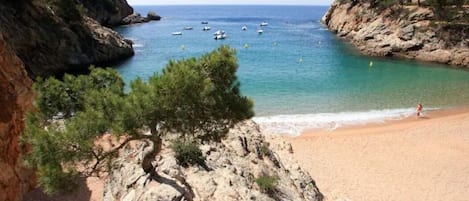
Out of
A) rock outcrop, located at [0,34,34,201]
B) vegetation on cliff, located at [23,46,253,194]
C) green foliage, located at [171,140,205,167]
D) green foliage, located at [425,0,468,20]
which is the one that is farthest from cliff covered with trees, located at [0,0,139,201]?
green foliage, located at [425,0,468,20]

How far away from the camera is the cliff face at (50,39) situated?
114 feet

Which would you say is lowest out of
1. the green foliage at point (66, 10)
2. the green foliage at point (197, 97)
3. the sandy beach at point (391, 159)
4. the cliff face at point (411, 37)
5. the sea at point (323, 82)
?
the sea at point (323, 82)

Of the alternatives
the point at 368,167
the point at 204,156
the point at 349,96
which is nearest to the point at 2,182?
the point at 204,156

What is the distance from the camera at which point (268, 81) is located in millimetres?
38062

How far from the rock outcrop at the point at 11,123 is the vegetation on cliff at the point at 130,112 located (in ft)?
10.4

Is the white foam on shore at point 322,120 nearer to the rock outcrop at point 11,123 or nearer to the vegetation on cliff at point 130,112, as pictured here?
the rock outcrop at point 11,123

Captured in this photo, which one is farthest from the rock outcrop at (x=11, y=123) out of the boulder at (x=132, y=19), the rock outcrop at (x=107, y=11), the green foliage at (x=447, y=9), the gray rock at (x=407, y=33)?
the boulder at (x=132, y=19)

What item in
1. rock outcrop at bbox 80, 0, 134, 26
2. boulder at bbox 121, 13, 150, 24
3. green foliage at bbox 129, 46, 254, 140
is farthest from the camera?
boulder at bbox 121, 13, 150, 24

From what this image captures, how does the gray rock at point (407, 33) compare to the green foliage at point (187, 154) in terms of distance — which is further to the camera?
the gray rock at point (407, 33)

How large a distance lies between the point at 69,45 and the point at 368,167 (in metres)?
34.2

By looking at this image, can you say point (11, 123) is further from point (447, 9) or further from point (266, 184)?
point (447, 9)

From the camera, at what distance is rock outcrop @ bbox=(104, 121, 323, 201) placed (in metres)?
10.3

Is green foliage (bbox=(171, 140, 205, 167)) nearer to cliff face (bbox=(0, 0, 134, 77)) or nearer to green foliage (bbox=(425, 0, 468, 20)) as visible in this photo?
cliff face (bbox=(0, 0, 134, 77))

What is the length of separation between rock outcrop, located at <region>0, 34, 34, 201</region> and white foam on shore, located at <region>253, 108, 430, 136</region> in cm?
1558
